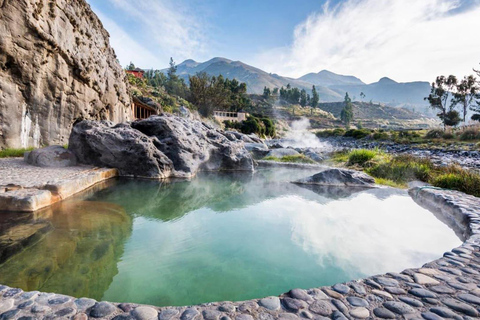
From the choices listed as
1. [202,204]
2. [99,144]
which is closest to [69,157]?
[99,144]

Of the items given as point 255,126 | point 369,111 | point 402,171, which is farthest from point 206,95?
point 369,111

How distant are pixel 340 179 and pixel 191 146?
231 inches

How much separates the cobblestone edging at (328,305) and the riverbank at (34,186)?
10.3ft

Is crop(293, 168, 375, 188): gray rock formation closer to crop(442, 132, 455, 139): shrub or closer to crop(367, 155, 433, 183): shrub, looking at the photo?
crop(367, 155, 433, 183): shrub

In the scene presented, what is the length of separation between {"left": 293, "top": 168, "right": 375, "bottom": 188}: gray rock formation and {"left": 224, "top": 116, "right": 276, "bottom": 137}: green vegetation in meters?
33.9

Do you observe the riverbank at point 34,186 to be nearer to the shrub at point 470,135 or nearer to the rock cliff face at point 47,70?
the rock cliff face at point 47,70

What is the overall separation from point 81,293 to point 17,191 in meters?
3.52

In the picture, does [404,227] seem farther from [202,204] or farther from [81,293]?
[81,293]

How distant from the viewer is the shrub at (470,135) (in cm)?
2125

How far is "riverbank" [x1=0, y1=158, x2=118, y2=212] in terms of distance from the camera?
4430 millimetres

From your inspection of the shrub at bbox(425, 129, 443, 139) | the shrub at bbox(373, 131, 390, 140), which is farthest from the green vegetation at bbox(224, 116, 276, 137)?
the shrub at bbox(425, 129, 443, 139)

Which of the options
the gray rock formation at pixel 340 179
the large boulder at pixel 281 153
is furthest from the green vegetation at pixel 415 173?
the large boulder at pixel 281 153

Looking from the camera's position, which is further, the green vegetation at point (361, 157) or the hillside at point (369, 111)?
the hillside at point (369, 111)

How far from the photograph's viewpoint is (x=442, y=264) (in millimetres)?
2639
